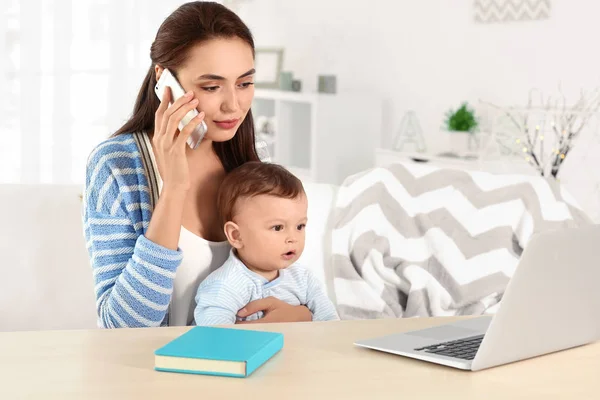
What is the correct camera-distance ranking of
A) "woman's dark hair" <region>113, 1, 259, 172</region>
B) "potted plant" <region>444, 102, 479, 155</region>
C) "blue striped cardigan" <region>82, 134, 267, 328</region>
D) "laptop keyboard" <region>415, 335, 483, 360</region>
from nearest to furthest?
"laptop keyboard" <region>415, 335, 483, 360</region>
"blue striped cardigan" <region>82, 134, 267, 328</region>
"woman's dark hair" <region>113, 1, 259, 172</region>
"potted plant" <region>444, 102, 479, 155</region>

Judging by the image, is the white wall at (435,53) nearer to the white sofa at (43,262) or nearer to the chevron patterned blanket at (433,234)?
the chevron patterned blanket at (433,234)

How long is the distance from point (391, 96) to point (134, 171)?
355 cm

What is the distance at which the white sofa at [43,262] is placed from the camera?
2078mm

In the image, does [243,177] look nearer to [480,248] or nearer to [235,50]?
[235,50]

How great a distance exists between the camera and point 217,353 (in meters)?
1.02

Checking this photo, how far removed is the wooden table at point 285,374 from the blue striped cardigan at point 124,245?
0.39 metres

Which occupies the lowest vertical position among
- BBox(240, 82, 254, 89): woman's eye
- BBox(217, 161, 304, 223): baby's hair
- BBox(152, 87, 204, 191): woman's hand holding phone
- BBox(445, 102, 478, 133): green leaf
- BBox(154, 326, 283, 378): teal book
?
BBox(445, 102, 478, 133): green leaf


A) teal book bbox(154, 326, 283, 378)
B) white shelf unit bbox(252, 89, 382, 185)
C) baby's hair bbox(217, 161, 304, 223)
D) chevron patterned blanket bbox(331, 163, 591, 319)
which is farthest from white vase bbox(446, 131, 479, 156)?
teal book bbox(154, 326, 283, 378)

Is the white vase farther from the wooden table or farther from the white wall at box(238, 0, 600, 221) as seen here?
the wooden table

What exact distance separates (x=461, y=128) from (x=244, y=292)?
9.39ft

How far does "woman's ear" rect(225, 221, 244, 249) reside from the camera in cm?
172

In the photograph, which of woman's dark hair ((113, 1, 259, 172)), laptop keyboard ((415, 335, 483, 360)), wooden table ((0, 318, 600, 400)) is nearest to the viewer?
wooden table ((0, 318, 600, 400))

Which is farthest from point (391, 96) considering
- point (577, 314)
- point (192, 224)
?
point (577, 314)

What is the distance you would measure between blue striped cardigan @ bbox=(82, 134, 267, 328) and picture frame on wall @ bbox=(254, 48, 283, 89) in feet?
13.4
